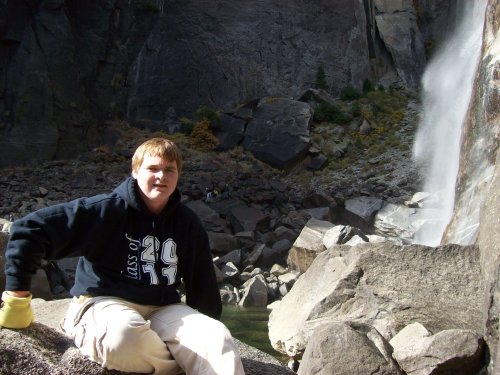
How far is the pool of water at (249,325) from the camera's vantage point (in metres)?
8.23

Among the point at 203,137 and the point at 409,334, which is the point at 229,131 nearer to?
the point at 203,137

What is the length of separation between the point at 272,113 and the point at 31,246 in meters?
22.5

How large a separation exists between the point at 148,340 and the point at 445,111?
21273mm

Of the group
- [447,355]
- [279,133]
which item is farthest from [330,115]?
[447,355]

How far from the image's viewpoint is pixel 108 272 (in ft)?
9.64

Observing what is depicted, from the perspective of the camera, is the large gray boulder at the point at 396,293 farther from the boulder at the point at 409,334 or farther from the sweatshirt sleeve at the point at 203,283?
the sweatshirt sleeve at the point at 203,283

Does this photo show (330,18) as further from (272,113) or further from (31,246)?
(31,246)

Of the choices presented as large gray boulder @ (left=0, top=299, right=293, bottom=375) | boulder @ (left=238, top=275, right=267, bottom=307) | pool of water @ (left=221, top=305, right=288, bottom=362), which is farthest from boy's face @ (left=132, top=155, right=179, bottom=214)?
boulder @ (left=238, top=275, right=267, bottom=307)

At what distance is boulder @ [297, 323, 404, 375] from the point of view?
4473 millimetres

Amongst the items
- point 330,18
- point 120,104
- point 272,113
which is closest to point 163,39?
point 120,104

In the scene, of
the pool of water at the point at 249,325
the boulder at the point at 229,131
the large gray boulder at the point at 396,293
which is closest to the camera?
the large gray boulder at the point at 396,293

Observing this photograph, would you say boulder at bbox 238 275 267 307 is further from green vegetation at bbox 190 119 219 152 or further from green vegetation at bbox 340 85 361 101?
green vegetation at bbox 340 85 361 101

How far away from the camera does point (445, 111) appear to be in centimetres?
Answer: 2234

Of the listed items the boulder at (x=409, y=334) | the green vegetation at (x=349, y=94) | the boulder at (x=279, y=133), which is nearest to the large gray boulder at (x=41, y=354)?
the boulder at (x=409, y=334)
